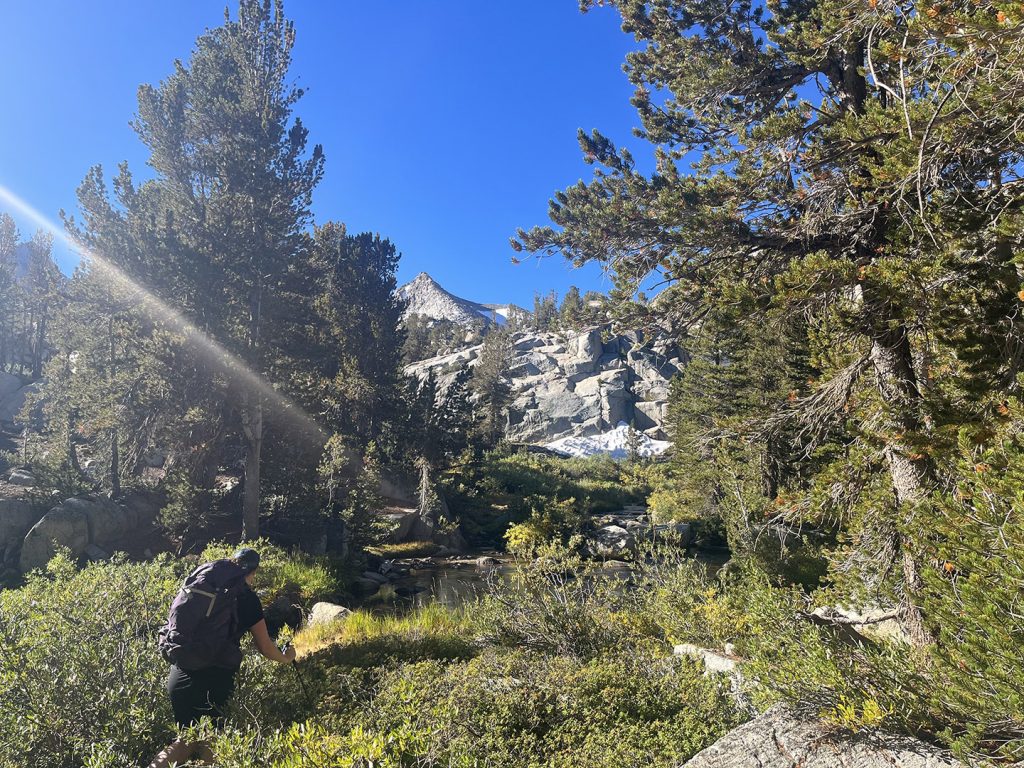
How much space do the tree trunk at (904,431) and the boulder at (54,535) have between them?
17.9 meters

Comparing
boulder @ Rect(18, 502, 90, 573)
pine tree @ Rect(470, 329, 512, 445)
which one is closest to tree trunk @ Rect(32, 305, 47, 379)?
pine tree @ Rect(470, 329, 512, 445)

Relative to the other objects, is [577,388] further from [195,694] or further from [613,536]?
[195,694]

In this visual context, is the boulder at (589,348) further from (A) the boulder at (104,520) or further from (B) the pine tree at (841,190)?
(B) the pine tree at (841,190)

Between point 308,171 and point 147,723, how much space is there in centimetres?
1829

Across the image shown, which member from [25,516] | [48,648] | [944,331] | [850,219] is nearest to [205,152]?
[25,516]

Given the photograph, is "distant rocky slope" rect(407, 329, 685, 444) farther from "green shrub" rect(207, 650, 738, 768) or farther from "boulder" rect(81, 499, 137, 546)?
"green shrub" rect(207, 650, 738, 768)

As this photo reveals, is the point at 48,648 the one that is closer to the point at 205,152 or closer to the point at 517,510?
the point at 205,152

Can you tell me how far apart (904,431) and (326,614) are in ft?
32.5

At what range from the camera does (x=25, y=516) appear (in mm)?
14742

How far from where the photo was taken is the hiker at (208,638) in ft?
13.3

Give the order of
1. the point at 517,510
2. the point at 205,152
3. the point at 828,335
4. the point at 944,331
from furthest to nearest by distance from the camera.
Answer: the point at 517,510
the point at 205,152
the point at 828,335
the point at 944,331

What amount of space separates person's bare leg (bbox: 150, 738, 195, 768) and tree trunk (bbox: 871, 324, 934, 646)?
6.49 m

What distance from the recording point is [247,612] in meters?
4.42

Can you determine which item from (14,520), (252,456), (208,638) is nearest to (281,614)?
(208,638)
